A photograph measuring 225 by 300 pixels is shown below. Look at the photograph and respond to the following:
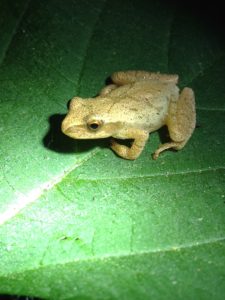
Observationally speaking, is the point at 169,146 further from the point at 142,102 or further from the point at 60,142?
the point at 60,142

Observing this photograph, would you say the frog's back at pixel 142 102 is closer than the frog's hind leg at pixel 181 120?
No

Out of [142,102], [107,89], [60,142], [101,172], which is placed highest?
[107,89]

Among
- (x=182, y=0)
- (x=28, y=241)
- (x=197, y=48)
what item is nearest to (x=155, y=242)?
(x=28, y=241)

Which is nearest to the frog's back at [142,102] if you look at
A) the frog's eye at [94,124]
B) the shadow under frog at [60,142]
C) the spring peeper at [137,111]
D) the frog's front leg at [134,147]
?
the spring peeper at [137,111]

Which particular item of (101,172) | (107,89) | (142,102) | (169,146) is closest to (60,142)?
(101,172)

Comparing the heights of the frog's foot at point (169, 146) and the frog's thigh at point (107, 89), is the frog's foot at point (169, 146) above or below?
below

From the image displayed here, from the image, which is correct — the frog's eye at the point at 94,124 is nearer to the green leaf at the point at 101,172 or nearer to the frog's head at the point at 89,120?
the frog's head at the point at 89,120

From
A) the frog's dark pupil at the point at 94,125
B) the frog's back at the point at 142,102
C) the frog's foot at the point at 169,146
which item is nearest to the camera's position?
the frog's dark pupil at the point at 94,125
